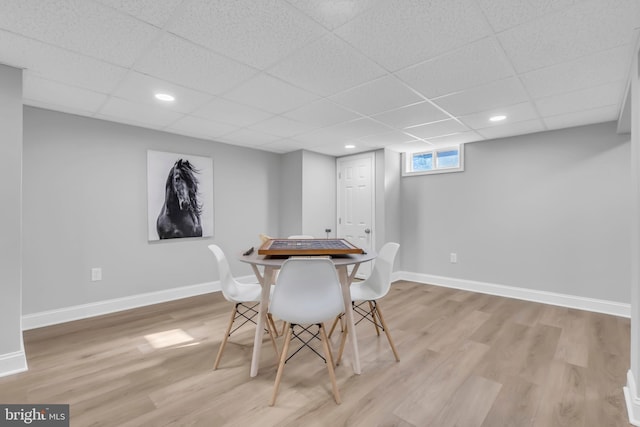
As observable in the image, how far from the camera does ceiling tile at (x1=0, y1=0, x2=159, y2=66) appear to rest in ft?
5.20

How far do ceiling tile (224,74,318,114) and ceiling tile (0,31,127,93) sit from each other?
3.01 ft

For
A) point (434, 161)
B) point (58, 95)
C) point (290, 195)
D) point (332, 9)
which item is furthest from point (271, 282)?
point (434, 161)

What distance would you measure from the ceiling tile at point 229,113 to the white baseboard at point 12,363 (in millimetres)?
2577

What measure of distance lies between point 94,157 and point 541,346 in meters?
5.07

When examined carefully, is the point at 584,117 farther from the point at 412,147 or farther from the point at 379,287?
the point at 379,287

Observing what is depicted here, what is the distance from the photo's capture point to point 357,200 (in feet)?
17.5

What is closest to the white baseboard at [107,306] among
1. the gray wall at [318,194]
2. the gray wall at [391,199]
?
the gray wall at [318,194]

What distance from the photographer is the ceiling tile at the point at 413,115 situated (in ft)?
10.1

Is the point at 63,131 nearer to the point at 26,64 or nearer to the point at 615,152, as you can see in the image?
the point at 26,64

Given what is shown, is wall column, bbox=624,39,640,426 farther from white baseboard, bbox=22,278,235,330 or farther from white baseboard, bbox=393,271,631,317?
white baseboard, bbox=22,278,235,330

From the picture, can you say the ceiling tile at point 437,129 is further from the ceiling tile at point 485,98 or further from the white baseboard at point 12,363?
the white baseboard at point 12,363

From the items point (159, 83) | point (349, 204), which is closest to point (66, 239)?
point (159, 83)

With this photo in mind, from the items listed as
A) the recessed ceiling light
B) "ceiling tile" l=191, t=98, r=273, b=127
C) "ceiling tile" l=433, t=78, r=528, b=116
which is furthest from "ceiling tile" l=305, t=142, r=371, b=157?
the recessed ceiling light

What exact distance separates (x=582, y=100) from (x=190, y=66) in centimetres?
360
